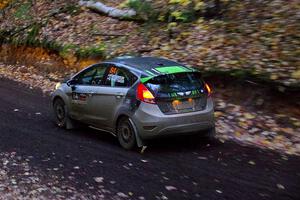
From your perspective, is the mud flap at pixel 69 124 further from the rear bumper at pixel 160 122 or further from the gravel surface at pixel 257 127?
the gravel surface at pixel 257 127

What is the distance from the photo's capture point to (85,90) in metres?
10.5

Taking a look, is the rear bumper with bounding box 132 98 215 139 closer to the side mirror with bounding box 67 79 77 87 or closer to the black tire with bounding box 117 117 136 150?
the black tire with bounding box 117 117 136 150

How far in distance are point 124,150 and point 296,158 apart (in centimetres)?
311

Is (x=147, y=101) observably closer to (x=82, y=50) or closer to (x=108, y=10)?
(x=82, y=50)

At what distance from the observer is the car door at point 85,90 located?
1027 centimetres

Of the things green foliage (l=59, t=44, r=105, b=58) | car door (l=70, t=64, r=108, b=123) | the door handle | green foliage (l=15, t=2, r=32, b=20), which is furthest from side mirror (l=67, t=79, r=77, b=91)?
green foliage (l=15, t=2, r=32, b=20)

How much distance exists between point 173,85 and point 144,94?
0.56m

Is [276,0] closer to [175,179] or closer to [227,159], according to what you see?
[227,159]

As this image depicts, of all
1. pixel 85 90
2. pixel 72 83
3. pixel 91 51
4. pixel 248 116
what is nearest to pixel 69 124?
pixel 72 83

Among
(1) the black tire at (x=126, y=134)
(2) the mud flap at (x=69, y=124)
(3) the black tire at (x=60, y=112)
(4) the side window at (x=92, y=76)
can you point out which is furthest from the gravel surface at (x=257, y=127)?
(3) the black tire at (x=60, y=112)

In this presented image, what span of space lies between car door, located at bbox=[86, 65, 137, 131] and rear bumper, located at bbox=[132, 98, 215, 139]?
0.60 m

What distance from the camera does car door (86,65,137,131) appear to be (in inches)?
372

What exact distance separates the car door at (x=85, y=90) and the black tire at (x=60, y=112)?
0.35m

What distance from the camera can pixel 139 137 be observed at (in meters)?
9.13
